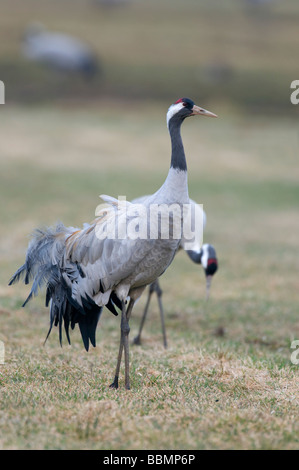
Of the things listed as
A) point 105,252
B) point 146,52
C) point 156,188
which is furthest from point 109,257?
point 146,52

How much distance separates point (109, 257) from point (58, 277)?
60 cm

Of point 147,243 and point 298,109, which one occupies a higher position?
point 298,109

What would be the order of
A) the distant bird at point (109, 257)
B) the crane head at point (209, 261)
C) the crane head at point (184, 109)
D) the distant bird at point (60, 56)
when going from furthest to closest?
1. the distant bird at point (60, 56)
2. the crane head at point (209, 261)
3. the crane head at point (184, 109)
4. the distant bird at point (109, 257)

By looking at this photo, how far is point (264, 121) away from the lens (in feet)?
92.5

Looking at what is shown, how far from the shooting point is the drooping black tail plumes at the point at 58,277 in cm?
568

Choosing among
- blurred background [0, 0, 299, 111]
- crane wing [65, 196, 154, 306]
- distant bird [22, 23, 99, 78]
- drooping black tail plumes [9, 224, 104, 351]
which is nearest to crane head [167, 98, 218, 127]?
crane wing [65, 196, 154, 306]

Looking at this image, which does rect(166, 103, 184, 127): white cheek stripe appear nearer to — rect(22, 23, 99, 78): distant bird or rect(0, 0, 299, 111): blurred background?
rect(0, 0, 299, 111): blurred background

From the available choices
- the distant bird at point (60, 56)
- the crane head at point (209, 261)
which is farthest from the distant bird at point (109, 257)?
the distant bird at point (60, 56)

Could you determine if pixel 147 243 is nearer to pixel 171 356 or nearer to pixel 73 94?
pixel 171 356

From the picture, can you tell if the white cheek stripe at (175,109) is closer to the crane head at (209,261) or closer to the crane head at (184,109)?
the crane head at (184,109)

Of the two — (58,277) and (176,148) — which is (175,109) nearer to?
(176,148)

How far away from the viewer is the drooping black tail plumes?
5.68 m

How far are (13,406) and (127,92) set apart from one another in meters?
26.9
